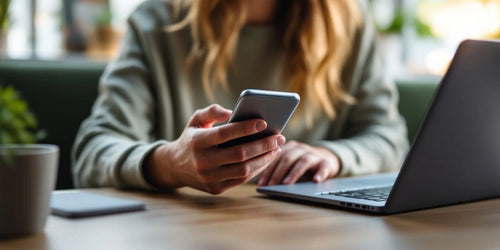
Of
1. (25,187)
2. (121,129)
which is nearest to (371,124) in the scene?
(121,129)

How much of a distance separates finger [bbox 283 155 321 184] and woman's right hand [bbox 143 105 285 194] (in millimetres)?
165

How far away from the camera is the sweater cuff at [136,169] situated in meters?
0.97

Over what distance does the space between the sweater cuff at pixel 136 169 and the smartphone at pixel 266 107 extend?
0.24 m

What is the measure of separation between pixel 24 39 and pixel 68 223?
7.97 ft

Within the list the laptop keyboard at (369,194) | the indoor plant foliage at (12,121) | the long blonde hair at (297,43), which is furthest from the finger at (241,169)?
the long blonde hair at (297,43)

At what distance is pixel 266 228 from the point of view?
2.25 ft

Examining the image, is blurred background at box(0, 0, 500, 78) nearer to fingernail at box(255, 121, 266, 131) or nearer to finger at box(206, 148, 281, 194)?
finger at box(206, 148, 281, 194)

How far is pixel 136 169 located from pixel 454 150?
48cm

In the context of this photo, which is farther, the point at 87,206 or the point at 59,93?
the point at 59,93

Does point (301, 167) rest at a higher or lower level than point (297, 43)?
lower

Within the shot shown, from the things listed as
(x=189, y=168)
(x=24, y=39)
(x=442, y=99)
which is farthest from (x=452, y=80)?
(x=24, y=39)

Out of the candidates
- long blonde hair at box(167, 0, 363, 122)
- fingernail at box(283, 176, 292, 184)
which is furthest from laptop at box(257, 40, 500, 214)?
long blonde hair at box(167, 0, 363, 122)

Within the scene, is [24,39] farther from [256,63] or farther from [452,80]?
[452,80]

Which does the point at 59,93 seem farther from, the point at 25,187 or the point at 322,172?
the point at 25,187
